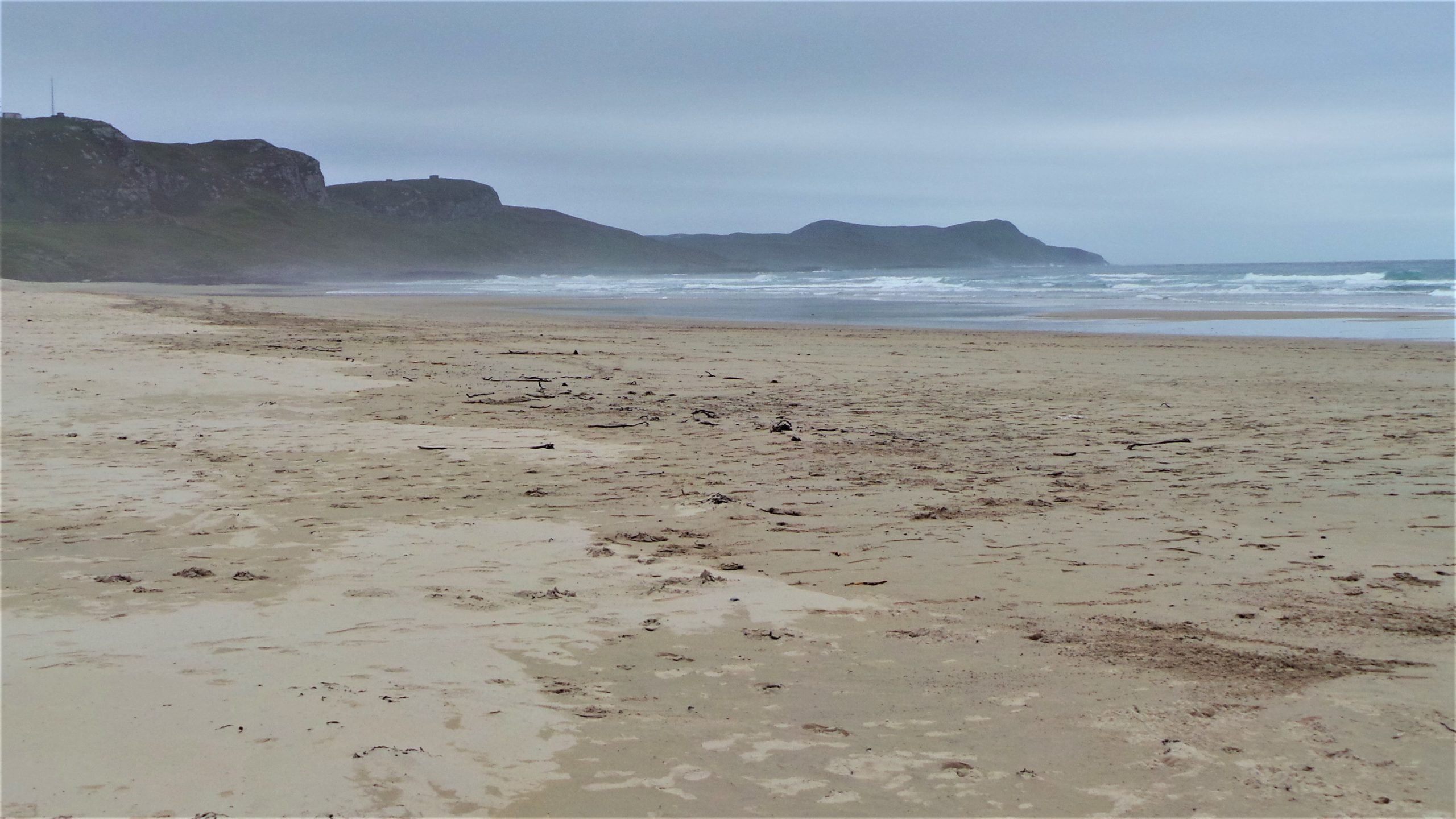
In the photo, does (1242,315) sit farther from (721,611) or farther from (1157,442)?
(721,611)

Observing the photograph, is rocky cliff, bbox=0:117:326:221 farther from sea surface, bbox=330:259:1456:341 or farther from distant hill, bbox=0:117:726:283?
sea surface, bbox=330:259:1456:341

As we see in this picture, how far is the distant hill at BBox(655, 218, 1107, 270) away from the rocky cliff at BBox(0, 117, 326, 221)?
6262cm

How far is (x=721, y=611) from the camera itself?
367 cm

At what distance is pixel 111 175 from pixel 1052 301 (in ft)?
334

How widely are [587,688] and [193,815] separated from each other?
1097mm

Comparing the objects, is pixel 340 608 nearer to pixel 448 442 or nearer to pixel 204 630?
pixel 204 630

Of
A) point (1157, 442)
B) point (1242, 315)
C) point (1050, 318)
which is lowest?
point (1157, 442)

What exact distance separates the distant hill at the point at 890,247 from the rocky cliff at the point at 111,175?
2465 inches

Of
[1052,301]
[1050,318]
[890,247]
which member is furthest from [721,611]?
[890,247]

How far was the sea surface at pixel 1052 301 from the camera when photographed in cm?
2006

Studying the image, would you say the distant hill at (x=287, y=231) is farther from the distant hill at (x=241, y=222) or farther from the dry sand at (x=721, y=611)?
the dry sand at (x=721, y=611)

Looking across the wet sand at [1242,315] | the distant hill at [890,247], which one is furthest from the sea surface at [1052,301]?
the distant hill at [890,247]

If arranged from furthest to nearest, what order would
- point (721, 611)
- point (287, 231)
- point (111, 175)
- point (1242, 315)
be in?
1. point (287, 231)
2. point (111, 175)
3. point (1242, 315)
4. point (721, 611)

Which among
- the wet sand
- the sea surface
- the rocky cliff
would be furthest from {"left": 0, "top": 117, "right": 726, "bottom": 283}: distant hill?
the wet sand
